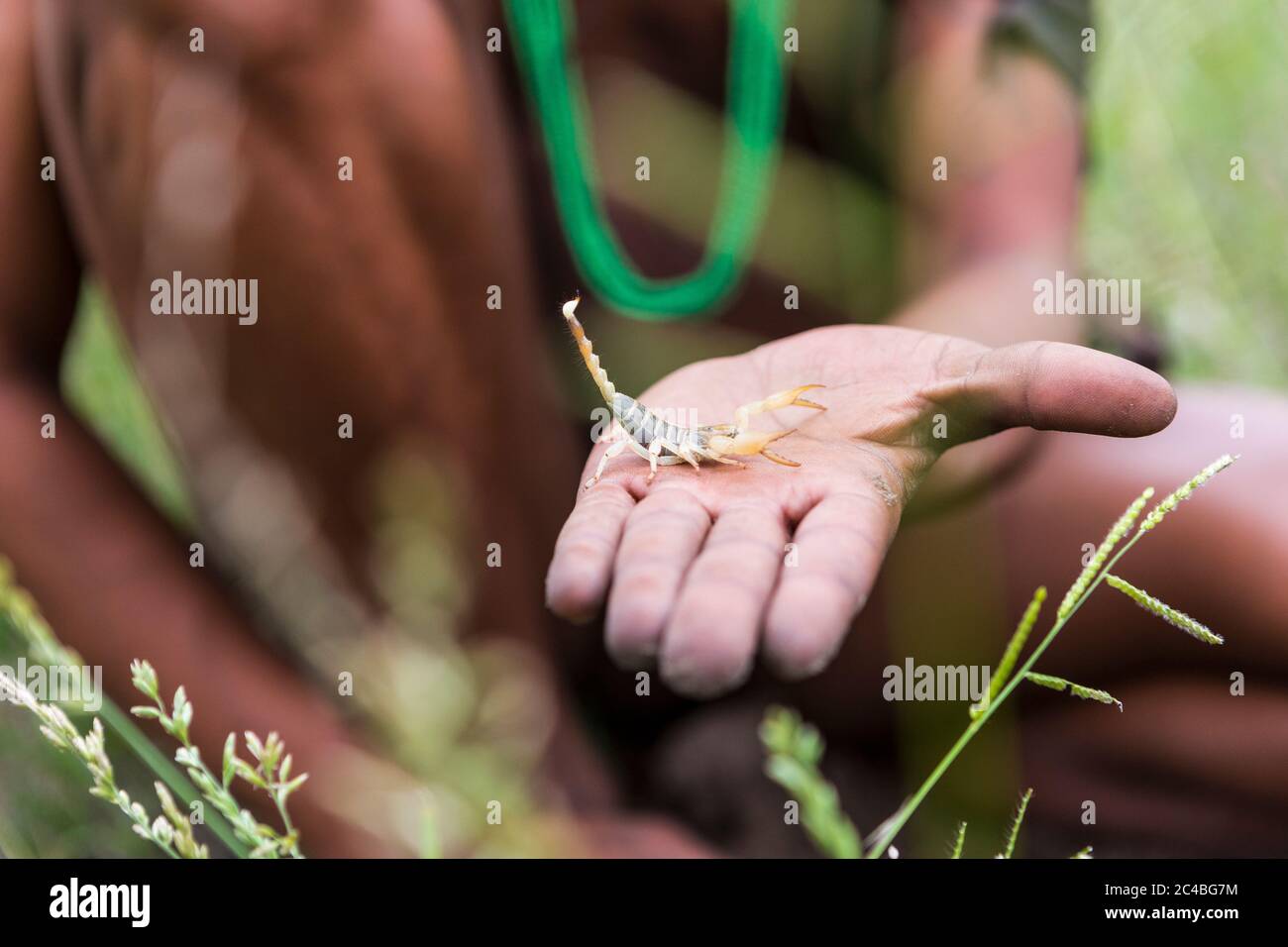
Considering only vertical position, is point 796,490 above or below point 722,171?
below

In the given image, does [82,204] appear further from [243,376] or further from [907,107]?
[907,107]

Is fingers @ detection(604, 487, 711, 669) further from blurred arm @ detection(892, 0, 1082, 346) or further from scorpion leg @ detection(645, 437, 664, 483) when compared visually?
blurred arm @ detection(892, 0, 1082, 346)

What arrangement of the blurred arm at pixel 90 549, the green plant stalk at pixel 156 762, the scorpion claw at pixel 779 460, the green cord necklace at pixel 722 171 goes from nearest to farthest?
1. the green plant stalk at pixel 156 762
2. the scorpion claw at pixel 779 460
3. the blurred arm at pixel 90 549
4. the green cord necklace at pixel 722 171

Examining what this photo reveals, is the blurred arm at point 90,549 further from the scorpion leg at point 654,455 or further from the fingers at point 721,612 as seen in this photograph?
the fingers at point 721,612

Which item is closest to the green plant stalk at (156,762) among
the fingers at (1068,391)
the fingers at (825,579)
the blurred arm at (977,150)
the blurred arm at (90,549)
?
the blurred arm at (90,549)

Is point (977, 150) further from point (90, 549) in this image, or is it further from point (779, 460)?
point (90, 549)

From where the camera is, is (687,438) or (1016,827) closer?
(1016,827)

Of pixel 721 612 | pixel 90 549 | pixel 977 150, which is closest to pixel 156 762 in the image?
pixel 90 549
